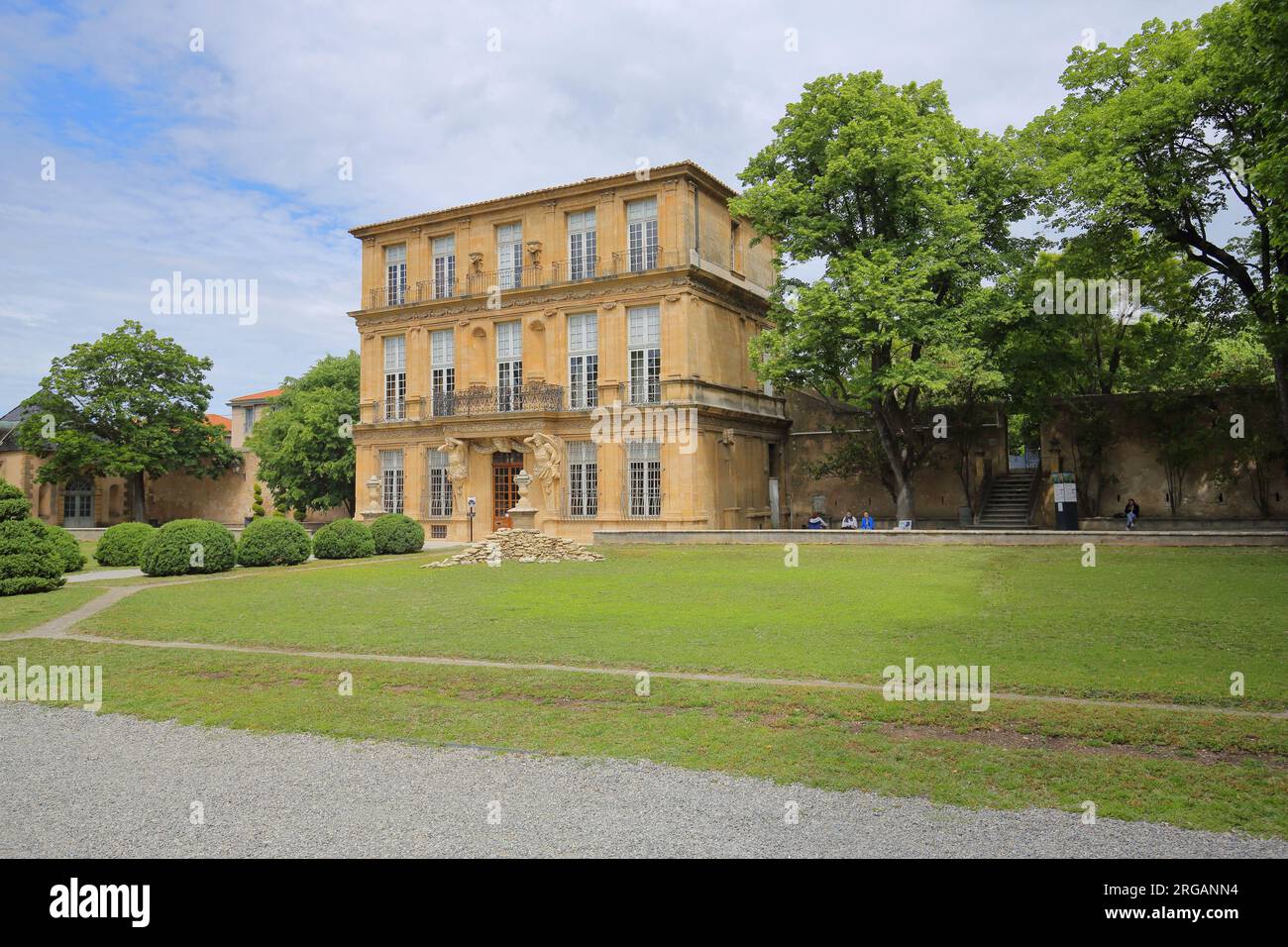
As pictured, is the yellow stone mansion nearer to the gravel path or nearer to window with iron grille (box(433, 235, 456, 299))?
window with iron grille (box(433, 235, 456, 299))

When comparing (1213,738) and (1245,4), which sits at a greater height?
(1245,4)

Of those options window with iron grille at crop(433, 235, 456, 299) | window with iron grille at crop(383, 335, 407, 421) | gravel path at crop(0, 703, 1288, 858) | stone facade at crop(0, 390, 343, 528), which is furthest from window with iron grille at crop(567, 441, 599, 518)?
stone facade at crop(0, 390, 343, 528)

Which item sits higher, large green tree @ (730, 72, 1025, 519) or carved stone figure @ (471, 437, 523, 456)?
large green tree @ (730, 72, 1025, 519)

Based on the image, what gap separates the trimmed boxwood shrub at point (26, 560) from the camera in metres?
19.2

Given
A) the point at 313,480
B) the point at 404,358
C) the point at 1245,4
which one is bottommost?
the point at 313,480

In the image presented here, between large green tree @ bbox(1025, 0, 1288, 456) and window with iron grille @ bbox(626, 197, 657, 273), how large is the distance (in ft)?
49.2

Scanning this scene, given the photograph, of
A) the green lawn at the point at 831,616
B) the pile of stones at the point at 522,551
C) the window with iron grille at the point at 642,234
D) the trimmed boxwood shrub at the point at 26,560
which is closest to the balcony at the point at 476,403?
the window with iron grille at the point at 642,234

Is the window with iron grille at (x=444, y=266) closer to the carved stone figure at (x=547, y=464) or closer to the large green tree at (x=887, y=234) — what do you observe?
the carved stone figure at (x=547, y=464)

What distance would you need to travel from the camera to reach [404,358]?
137 feet

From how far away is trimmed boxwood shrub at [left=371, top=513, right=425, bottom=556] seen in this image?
3092 centimetres

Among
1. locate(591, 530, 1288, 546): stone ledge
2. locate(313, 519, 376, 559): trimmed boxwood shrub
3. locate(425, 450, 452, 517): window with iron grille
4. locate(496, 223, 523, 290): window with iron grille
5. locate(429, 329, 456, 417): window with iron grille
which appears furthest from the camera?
locate(429, 329, 456, 417): window with iron grille
